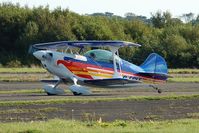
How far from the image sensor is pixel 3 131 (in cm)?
1456

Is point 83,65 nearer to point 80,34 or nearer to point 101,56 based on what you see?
point 101,56

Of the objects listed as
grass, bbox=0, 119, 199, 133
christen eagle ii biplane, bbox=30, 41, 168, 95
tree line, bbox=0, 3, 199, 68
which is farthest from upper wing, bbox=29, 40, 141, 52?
tree line, bbox=0, 3, 199, 68

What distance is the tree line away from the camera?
2832 inches

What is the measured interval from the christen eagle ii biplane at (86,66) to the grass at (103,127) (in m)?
12.4

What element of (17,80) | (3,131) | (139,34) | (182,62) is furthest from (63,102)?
(139,34)

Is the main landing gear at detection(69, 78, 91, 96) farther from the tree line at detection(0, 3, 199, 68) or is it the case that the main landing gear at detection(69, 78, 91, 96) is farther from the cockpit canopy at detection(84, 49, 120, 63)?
the tree line at detection(0, 3, 199, 68)

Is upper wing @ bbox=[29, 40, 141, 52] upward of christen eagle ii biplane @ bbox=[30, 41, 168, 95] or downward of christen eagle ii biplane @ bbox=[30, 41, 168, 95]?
upward

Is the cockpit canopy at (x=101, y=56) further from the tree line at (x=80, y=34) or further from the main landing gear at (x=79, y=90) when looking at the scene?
the tree line at (x=80, y=34)

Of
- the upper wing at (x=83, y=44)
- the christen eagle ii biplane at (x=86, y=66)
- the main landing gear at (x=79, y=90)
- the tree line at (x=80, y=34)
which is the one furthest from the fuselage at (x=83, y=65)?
the tree line at (x=80, y=34)

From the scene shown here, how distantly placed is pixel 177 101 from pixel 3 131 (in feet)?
39.8

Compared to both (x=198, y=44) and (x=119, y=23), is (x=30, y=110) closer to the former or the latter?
(x=198, y=44)

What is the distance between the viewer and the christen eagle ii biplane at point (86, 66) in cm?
3056

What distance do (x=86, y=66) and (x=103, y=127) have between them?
15.2 meters

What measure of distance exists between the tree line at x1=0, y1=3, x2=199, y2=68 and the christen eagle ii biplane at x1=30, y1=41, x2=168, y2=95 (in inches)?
1465
